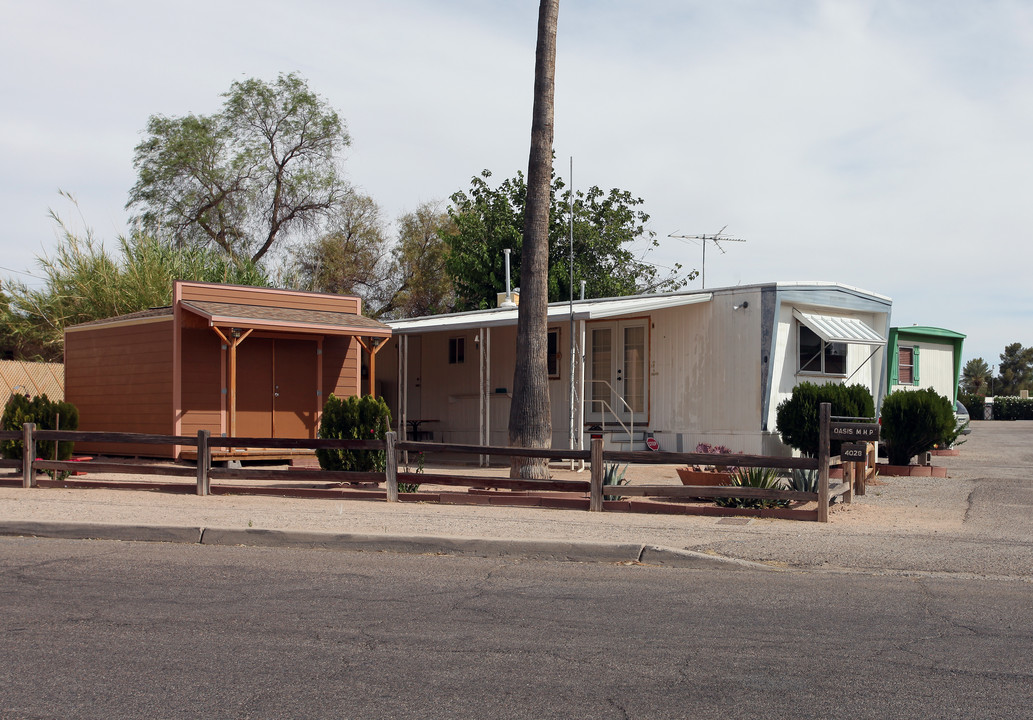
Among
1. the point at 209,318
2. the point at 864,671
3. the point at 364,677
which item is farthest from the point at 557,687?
the point at 209,318

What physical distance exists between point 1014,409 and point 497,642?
173ft

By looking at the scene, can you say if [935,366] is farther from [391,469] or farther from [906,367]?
[391,469]

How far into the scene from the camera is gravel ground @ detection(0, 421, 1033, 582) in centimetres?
904

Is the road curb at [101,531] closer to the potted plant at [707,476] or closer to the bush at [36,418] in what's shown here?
the bush at [36,418]

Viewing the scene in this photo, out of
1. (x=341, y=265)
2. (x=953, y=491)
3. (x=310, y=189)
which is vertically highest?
(x=310, y=189)

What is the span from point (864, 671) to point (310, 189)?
38.3 m

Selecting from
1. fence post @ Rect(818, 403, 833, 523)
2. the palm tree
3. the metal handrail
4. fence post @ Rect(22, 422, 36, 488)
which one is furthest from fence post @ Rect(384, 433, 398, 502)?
the metal handrail

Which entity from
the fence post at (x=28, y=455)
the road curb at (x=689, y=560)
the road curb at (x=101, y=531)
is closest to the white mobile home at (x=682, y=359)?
the fence post at (x=28, y=455)

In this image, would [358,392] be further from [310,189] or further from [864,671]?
[310,189]

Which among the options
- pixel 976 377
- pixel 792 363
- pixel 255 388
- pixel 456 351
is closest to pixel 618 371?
pixel 792 363

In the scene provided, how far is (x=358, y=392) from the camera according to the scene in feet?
66.7

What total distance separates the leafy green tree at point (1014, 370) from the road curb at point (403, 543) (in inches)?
2942

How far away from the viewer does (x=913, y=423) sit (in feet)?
59.0

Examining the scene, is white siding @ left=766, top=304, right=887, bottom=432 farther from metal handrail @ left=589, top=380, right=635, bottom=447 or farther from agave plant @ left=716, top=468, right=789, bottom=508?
agave plant @ left=716, top=468, right=789, bottom=508
